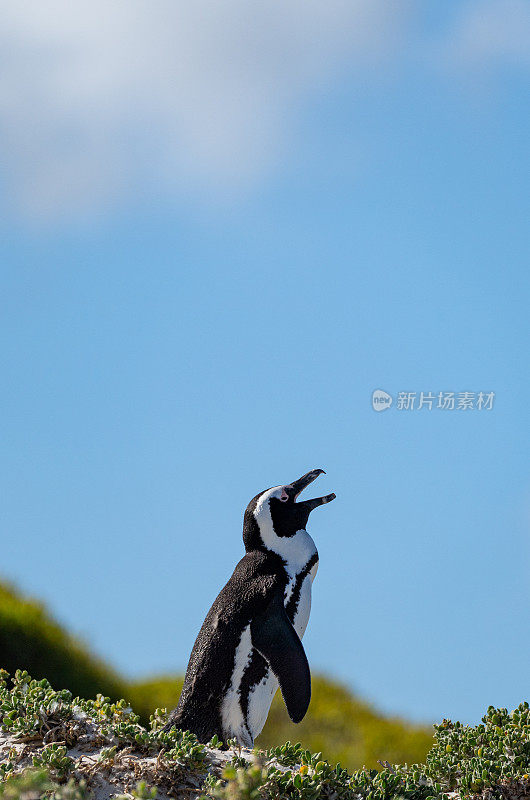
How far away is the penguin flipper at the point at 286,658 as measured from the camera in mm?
5402

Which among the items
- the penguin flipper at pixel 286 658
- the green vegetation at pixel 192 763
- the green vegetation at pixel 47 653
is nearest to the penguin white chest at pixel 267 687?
the penguin flipper at pixel 286 658

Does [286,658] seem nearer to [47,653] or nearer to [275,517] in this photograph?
[275,517]

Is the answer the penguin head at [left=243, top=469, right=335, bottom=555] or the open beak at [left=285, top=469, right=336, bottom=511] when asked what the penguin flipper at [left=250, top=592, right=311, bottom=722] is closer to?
the penguin head at [left=243, top=469, right=335, bottom=555]

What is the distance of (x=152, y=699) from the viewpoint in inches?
434

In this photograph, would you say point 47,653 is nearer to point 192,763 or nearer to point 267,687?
point 267,687

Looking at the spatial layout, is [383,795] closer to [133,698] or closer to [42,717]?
[42,717]

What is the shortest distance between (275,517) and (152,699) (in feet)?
20.1

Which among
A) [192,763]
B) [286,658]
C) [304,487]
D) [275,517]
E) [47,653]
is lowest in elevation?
[192,763]

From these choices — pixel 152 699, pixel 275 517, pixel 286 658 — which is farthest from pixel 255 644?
pixel 152 699

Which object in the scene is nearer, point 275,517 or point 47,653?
point 275,517

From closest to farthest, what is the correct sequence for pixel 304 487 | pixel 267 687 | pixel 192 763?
1. pixel 192 763
2. pixel 267 687
3. pixel 304 487

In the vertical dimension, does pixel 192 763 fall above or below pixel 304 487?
below

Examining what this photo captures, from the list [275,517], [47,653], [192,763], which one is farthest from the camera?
[47,653]

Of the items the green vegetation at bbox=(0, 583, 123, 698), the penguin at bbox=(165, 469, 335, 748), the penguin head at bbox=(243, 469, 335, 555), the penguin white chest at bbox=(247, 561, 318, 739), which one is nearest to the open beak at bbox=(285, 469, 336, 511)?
the penguin head at bbox=(243, 469, 335, 555)
